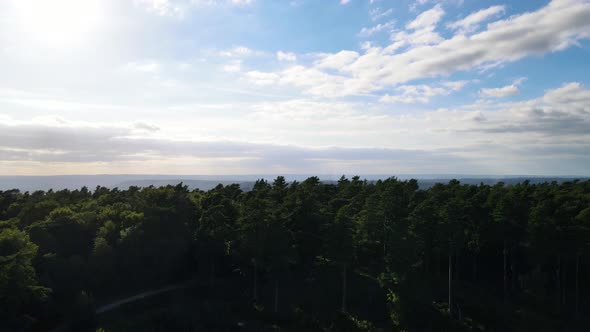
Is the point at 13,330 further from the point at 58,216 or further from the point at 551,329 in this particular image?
the point at 551,329

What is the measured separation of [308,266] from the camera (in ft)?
131

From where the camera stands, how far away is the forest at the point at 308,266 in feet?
107

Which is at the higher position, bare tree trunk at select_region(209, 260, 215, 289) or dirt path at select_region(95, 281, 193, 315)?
bare tree trunk at select_region(209, 260, 215, 289)

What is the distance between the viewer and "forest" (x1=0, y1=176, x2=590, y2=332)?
32.7 m

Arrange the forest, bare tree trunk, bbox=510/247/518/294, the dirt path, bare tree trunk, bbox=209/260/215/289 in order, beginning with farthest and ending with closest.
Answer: bare tree trunk, bbox=510/247/518/294 → bare tree trunk, bbox=209/260/215/289 → the dirt path → the forest

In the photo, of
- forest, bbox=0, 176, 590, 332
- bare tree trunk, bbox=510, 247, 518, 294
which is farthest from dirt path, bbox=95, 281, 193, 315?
bare tree trunk, bbox=510, 247, 518, 294

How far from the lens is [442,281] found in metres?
41.1

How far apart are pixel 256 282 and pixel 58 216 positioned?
23637mm

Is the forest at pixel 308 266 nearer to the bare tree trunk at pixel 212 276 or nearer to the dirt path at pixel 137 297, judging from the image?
the bare tree trunk at pixel 212 276

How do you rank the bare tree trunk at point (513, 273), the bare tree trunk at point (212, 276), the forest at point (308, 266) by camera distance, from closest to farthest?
the forest at point (308, 266)
the bare tree trunk at point (212, 276)
the bare tree trunk at point (513, 273)

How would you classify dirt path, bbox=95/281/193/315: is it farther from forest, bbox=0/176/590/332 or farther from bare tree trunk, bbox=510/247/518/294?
bare tree trunk, bbox=510/247/518/294

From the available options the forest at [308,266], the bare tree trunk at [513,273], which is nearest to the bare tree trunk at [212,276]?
the forest at [308,266]

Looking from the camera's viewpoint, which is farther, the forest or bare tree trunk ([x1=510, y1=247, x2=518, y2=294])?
bare tree trunk ([x1=510, y1=247, x2=518, y2=294])

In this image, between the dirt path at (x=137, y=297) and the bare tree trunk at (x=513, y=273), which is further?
the bare tree trunk at (x=513, y=273)
